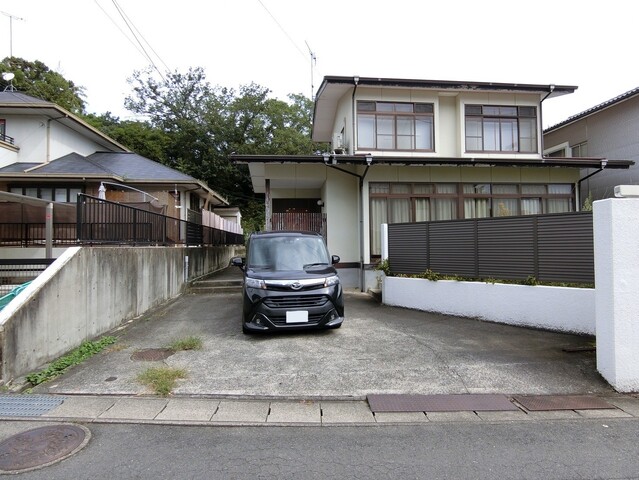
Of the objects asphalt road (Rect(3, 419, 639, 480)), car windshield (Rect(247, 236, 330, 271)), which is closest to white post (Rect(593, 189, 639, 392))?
asphalt road (Rect(3, 419, 639, 480))

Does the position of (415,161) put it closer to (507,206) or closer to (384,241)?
(384,241)

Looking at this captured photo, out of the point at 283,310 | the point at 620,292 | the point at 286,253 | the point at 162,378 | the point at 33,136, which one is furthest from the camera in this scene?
the point at 33,136

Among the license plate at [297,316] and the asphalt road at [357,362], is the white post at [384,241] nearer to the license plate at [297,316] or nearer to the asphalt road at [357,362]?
the asphalt road at [357,362]

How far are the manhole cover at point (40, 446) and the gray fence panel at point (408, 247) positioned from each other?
23.5 feet

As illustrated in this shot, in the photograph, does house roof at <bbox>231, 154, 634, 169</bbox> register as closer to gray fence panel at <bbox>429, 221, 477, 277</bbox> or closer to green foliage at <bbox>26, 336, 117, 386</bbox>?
gray fence panel at <bbox>429, 221, 477, 277</bbox>

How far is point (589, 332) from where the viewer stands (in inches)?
243

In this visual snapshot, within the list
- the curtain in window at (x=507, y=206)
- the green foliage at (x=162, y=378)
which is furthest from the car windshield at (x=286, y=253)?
the curtain in window at (x=507, y=206)

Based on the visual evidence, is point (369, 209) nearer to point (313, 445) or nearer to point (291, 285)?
point (291, 285)

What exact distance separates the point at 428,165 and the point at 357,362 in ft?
26.8

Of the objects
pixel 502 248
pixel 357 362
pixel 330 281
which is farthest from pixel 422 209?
pixel 357 362

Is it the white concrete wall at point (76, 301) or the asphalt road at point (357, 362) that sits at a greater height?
the white concrete wall at point (76, 301)

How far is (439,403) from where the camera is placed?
13.3 ft

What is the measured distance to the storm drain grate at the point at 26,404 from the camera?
379 centimetres

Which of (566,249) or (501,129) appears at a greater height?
(501,129)
